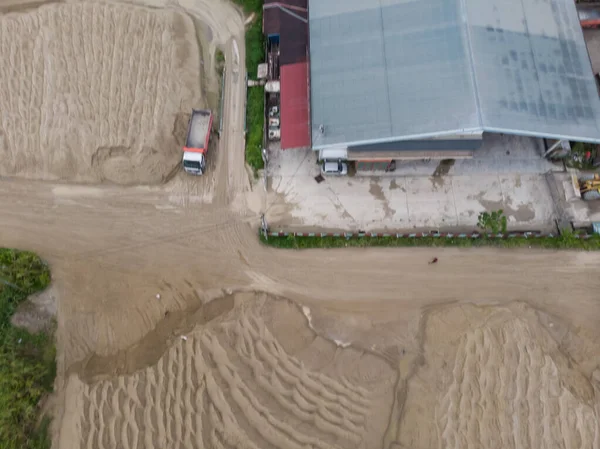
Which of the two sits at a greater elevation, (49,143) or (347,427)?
(49,143)

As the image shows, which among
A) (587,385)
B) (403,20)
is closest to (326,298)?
(587,385)

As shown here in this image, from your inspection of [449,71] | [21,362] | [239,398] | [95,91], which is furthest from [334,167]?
[21,362]

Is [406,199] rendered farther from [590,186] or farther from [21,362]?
[21,362]

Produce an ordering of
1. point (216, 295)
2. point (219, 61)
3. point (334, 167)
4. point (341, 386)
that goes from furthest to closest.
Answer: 1. point (219, 61)
2. point (334, 167)
3. point (216, 295)
4. point (341, 386)

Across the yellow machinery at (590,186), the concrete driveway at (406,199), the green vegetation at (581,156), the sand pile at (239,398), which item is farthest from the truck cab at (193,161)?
the yellow machinery at (590,186)

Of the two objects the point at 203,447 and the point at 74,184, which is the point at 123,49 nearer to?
the point at 74,184

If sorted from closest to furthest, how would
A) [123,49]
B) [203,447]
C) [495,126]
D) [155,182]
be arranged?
[203,447] < [495,126] < [155,182] < [123,49]
